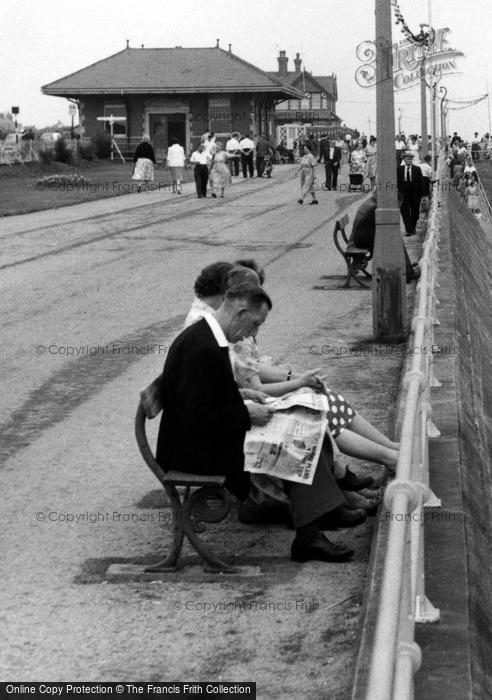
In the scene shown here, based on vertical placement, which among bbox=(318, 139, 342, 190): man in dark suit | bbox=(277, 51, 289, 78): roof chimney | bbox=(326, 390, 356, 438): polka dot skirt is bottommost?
bbox=(326, 390, 356, 438): polka dot skirt

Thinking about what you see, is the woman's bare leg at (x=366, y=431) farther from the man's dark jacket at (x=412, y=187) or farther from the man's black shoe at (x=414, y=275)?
the man's dark jacket at (x=412, y=187)

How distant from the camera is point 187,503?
596 cm

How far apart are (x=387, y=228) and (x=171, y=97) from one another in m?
56.4

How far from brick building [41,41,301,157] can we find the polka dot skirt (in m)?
60.3

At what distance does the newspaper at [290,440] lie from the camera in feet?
19.7

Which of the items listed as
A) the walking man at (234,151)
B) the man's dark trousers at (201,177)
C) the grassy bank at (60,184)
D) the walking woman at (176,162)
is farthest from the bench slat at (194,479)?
the walking man at (234,151)

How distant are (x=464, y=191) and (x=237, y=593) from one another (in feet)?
179

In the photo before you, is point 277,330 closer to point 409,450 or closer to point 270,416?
point 270,416

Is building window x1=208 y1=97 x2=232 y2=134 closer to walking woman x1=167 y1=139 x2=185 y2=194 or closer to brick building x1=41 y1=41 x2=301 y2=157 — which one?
brick building x1=41 y1=41 x2=301 y2=157

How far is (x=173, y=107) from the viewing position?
67.7 metres

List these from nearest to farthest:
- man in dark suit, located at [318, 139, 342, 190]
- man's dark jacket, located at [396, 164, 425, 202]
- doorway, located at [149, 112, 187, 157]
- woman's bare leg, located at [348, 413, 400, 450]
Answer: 1. woman's bare leg, located at [348, 413, 400, 450]
2. man's dark jacket, located at [396, 164, 425, 202]
3. man in dark suit, located at [318, 139, 342, 190]
4. doorway, located at [149, 112, 187, 157]

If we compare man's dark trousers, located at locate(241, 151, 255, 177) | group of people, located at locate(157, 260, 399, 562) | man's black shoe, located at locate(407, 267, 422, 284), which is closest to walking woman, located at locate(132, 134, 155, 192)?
man's dark trousers, located at locate(241, 151, 255, 177)

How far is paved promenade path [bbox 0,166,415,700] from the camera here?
16.3ft

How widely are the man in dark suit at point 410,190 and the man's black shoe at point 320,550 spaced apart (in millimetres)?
18092
